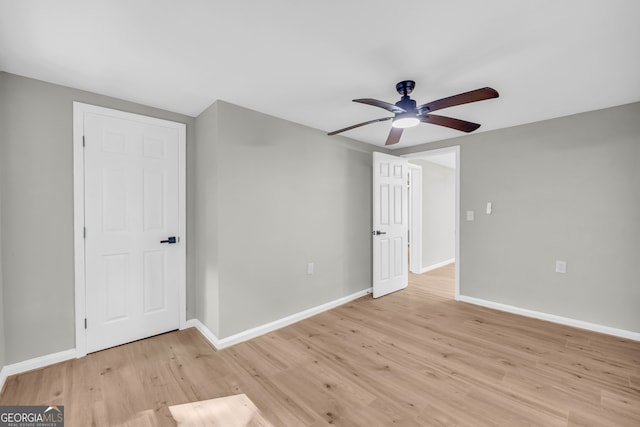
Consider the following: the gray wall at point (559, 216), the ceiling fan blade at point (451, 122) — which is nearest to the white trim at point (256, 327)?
the gray wall at point (559, 216)

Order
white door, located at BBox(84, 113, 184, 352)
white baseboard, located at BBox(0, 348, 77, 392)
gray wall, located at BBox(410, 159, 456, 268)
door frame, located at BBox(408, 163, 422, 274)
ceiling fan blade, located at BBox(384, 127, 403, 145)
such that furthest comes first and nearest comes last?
gray wall, located at BBox(410, 159, 456, 268), door frame, located at BBox(408, 163, 422, 274), ceiling fan blade, located at BBox(384, 127, 403, 145), white door, located at BBox(84, 113, 184, 352), white baseboard, located at BBox(0, 348, 77, 392)

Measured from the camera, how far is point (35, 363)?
211 cm

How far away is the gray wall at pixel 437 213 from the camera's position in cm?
564

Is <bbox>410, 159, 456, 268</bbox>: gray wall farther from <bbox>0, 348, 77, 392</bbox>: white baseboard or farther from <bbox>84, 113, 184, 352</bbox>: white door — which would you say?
<bbox>0, 348, 77, 392</bbox>: white baseboard

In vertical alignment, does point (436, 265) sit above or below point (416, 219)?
below

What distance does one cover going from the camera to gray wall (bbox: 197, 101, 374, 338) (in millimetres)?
2586

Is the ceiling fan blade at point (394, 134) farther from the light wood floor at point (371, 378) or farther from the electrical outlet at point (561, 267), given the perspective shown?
the electrical outlet at point (561, 267)

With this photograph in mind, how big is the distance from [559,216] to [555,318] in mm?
1160

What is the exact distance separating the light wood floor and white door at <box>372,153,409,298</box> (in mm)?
1138

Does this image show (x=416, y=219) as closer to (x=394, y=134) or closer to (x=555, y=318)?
(x=555, y=318)

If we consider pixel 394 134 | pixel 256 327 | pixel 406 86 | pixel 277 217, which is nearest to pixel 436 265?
pixel 394 134

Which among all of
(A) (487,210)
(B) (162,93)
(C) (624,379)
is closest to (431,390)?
(C) (624,379)

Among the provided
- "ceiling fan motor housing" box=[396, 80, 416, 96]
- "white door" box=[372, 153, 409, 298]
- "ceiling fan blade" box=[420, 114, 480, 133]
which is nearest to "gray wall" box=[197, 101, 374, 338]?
"white door" box=[372, 153, 409, 298]

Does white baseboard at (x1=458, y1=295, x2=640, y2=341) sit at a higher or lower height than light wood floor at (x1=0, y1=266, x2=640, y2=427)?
higher
